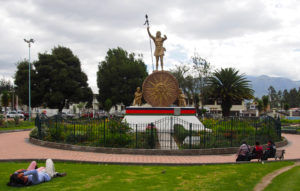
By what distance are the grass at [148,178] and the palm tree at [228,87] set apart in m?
31.7

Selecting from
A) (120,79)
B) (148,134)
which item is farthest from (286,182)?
(120,79)

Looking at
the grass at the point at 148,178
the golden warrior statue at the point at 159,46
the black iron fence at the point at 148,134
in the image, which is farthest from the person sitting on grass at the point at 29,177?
the golden warrior statue at the point at 159,46

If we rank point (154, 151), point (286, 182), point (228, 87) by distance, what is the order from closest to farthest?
1. point (286, 182)
2. point (154, 151)
3. point (228, 87)

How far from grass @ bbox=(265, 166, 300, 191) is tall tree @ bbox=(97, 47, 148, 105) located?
41.4 metres

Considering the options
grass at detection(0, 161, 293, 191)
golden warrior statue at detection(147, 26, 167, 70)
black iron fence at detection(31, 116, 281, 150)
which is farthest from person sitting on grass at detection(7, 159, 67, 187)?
golden warrior statue at detection(147, 26, 167, 70)

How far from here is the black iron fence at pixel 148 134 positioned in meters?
14.9

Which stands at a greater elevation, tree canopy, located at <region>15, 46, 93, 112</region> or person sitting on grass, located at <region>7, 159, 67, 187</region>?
tree canopy, located at <region>15, 46, 93, 112</region>

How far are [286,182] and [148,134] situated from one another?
840 centimetres

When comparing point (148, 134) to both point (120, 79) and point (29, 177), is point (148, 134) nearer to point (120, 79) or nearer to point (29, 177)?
point (29, 177)

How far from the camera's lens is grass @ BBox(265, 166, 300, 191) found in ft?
23.7

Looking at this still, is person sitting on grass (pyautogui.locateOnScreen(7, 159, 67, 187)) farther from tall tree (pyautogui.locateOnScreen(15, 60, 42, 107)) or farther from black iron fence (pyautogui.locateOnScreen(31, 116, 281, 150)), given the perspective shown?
tall tree (pyautogui.locateOnScreen(15, 60, 42, 107))

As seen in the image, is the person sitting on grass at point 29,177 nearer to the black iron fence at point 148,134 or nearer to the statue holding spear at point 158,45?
the black iron fence at point 148,134

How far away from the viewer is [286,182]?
787cm

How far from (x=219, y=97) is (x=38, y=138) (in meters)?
30.9
